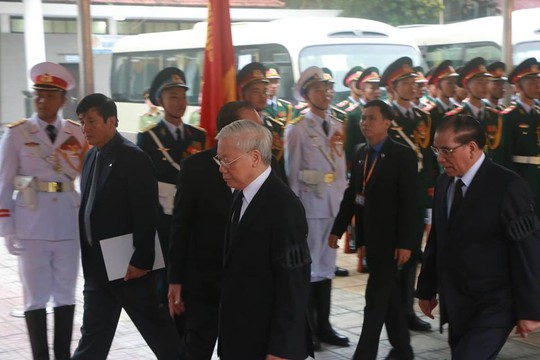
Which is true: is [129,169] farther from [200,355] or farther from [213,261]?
[200,355]

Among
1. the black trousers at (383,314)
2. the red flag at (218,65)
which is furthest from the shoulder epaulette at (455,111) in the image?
the black trousers at (383,314)

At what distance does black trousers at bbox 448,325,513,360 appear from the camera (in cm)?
387

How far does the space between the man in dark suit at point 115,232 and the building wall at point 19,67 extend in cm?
1728

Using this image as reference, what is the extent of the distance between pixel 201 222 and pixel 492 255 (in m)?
1.51

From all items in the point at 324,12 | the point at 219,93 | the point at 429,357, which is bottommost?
the point at 429,357

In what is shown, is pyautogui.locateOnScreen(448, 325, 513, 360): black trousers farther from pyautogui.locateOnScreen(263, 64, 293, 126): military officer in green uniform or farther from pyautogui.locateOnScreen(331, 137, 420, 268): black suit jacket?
pyautogui.locateOnScreen(263, 64, 293, 126): military officer in green uniform

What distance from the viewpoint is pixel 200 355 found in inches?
177

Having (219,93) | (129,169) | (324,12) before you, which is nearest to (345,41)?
(324,12)

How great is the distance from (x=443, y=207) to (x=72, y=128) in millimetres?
2773

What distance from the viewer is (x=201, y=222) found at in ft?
14.9

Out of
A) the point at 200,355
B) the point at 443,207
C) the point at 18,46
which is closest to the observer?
the point at 443,207

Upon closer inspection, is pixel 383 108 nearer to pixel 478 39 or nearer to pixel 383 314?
pixel 383 314

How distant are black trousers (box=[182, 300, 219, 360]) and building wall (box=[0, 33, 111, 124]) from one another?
18.0 metres

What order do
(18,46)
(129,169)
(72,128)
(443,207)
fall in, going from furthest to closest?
(18,46) → (72,128) → (129,169) → (443,207)
